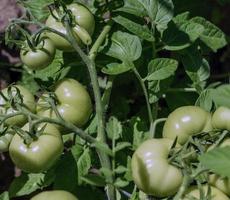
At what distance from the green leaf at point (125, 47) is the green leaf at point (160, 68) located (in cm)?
6

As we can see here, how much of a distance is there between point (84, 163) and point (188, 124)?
0.35 meters

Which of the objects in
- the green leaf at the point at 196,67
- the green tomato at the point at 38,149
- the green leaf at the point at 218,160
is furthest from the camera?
the green leaf at the point at 196,67

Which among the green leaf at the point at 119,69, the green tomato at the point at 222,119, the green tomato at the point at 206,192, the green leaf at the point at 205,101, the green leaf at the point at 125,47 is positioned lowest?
the green tomato at the point at 206,192

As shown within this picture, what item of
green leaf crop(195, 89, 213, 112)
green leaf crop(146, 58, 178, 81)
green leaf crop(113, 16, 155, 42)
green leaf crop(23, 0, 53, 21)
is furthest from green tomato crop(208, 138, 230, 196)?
green leaf crop(23, 0, 53, 21)

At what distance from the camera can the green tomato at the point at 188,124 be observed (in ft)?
5.80

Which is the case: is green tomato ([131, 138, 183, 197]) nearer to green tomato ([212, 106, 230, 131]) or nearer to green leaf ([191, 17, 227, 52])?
green tomato ([212, 106, 230, 131])

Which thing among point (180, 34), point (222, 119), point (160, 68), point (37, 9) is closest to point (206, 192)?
point (222, 119)

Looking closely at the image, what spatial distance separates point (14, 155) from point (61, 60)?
0.49m

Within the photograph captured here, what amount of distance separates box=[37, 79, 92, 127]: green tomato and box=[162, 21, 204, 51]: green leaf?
322 millimetres

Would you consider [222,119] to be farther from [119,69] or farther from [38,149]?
[38,149]

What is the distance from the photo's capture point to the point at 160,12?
200 cm

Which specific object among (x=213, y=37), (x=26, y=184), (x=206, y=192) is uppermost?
(x=213, y=37)

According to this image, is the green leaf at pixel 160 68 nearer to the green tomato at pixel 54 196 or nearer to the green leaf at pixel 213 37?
the green leaf at pixel 213 37

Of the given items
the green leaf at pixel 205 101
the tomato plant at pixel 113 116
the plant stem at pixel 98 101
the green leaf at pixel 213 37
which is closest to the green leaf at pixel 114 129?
the tomato plant at pixel 113 116
